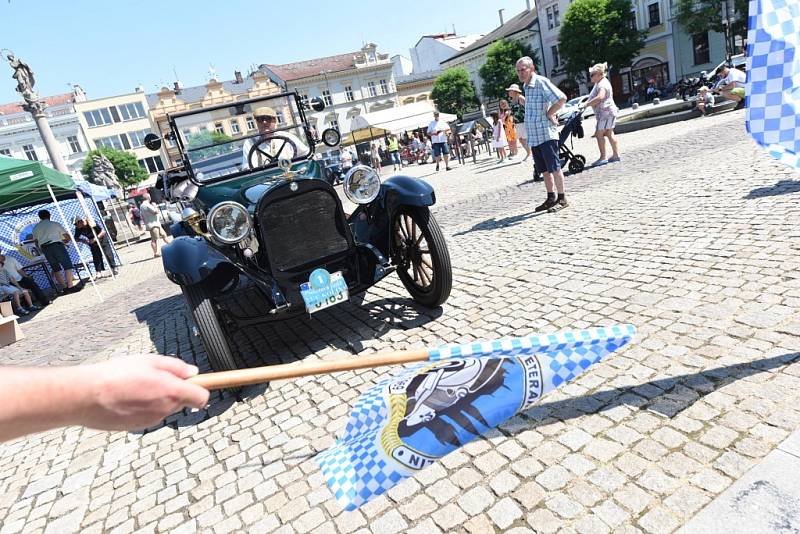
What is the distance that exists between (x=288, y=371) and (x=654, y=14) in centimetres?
4589

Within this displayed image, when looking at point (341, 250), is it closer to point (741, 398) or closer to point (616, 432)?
point (616, 432)

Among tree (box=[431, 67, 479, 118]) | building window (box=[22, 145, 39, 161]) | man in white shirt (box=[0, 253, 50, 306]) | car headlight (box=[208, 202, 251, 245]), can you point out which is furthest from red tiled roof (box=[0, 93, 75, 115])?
car headlight (box=[208, 202, 251, 245])

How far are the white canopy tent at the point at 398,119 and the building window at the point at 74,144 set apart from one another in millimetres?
46368

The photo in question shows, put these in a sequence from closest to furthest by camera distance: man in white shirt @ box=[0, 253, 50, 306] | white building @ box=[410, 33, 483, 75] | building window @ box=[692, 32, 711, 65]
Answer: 1. man in white shirt @ box=[0, 253, 50, 306]
2. building window @ box=[692, 32, 711, 65]
3. white building @ box=[410, 33, 483, 75]

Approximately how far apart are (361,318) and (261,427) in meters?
1.54

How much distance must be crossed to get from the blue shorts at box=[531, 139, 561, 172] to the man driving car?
3.06 metres

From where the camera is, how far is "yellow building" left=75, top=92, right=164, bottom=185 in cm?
5156

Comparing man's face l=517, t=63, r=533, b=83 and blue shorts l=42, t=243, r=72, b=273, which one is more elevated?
man's face l=517, t=63, r=533, b=83

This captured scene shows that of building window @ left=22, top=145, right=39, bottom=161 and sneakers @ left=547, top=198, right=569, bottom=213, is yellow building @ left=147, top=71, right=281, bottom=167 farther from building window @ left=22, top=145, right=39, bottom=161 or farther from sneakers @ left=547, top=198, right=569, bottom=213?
sneakers @ left=547, top=198, right=569, bottom=213

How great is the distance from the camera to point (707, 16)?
104 ft

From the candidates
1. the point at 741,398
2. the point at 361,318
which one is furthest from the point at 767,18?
the point at 361,318

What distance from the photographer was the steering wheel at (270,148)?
185 inches

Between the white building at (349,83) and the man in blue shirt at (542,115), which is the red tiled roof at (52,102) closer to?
the white building at (349,83)

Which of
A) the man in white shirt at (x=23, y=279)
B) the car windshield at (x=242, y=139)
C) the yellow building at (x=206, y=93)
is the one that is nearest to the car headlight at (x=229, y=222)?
the car windshield at (x=242, y=139)
